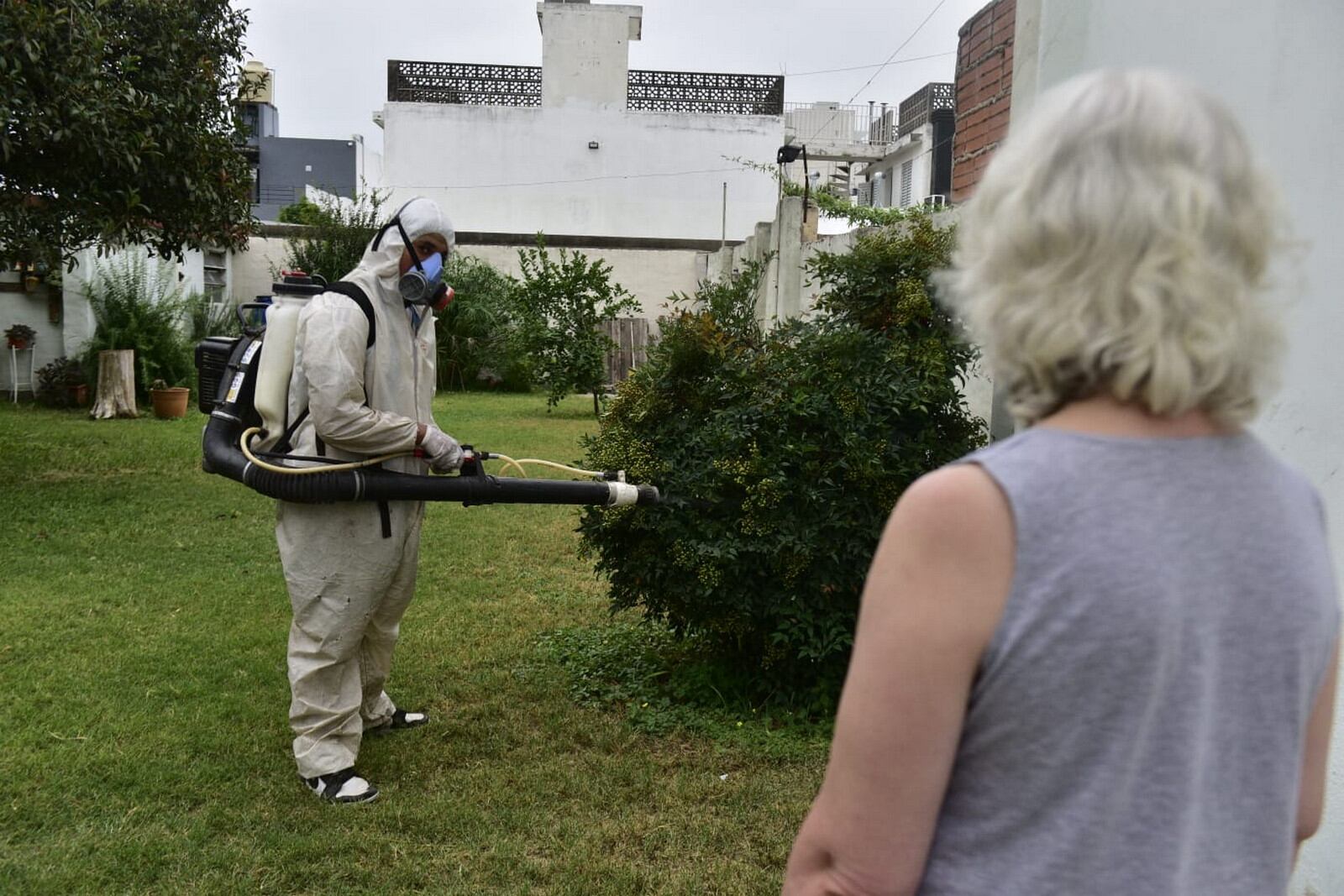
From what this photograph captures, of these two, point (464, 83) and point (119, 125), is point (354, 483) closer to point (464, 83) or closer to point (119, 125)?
point (119, 125)

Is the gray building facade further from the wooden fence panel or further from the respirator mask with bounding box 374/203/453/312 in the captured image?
the respirator mask with bounding box 374/203/453/312

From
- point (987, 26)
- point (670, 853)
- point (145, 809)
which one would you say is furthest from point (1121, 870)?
point (987, 26)

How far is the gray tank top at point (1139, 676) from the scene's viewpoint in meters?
1.08

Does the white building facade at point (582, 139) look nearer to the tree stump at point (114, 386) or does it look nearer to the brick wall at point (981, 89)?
the tree stump at point (114, 386)

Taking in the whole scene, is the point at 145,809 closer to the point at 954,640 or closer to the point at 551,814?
the point at 551,814

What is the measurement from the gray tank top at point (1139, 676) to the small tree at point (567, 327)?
54.3 feet

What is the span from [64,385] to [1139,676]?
1945cm

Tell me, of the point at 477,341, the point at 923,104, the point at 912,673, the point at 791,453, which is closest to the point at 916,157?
the point at 923,104

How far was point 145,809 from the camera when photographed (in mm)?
4000

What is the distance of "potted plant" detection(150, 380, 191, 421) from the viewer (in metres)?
16.4

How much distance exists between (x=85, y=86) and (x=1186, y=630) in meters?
9.72

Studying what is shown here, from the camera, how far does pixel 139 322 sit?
1739 cm

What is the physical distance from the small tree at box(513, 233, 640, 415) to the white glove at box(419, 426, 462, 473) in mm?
13484

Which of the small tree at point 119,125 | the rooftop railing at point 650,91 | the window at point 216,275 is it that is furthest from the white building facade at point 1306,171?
the rooftop railing at point 650,91
